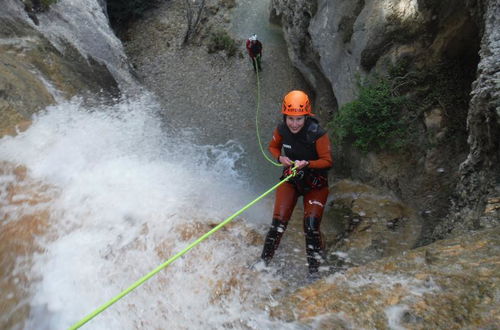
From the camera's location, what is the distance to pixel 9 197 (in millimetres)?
5750

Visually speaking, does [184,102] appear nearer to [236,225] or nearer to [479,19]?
[236,225]

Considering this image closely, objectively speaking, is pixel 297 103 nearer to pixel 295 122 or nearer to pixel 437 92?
pixel 295 122

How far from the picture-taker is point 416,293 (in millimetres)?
2752

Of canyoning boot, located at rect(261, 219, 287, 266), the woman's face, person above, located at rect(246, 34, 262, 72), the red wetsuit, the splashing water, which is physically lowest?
the splashing water

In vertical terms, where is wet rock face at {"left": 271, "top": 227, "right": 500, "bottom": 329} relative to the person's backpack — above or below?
below

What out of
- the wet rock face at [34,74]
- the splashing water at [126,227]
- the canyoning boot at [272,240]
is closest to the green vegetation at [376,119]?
the splashing water at [126,227]

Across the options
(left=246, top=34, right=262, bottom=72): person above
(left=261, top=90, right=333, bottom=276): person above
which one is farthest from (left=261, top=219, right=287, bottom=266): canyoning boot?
(left=246, top=34, right=262, bottom=72): person above

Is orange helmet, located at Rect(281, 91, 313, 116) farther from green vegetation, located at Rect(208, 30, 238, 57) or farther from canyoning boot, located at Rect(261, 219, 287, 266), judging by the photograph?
green vegetation, located at Rect(208, 30, 238, 57)

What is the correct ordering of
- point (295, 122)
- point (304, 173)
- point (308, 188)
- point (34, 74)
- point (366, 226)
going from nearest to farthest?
point (295, 122), point (304, 173), point (308, 188), point (366, 226), point (34, 74)

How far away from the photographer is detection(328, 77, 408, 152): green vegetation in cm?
611

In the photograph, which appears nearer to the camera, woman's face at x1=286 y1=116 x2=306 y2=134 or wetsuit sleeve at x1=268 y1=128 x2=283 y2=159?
woman's face at x1=286 y1=116 x2=306 y2=134

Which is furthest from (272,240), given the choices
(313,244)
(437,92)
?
(437,92)

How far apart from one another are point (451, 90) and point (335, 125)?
199 centimetres

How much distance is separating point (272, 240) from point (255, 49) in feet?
26.2
